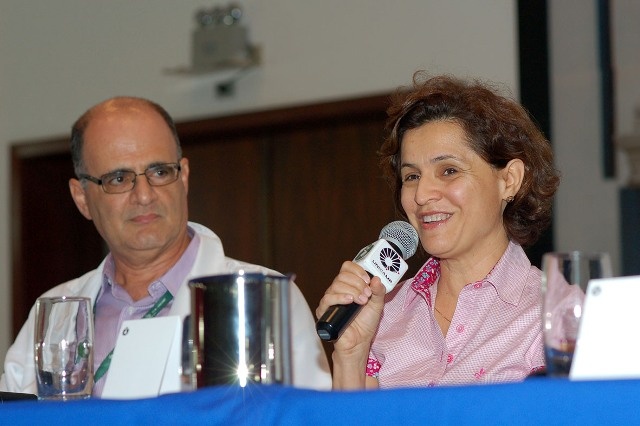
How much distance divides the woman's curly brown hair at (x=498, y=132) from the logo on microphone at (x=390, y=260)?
464 millimetres

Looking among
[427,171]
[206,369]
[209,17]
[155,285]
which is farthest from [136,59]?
[206,369]

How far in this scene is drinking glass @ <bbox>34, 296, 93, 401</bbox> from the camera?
1676 mm

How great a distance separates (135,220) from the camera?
279 centimetres

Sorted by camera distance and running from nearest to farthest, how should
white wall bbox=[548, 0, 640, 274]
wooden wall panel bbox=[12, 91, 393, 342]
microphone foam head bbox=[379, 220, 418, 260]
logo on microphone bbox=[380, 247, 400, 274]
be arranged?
logo on microphone bbox=[380, 247, 400, 274] < microphone foam head bbox=[379, 220, 418, 260] < white wall bbox=[548, 0, 640, 274] < wooden wall panel bbox=[12, 91, 393, 342]

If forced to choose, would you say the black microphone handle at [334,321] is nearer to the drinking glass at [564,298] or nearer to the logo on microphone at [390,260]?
the logo on microphone at [390,260]

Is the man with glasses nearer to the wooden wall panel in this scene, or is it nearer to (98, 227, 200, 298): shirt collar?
(98, 227, 200, 298): shirt collar

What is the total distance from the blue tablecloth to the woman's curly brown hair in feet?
3.69

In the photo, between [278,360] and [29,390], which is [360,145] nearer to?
[29,390]

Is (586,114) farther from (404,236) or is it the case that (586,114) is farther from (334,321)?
(334,321)

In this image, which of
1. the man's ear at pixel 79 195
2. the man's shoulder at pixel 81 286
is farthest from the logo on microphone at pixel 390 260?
the man's ear at pixel 79 195

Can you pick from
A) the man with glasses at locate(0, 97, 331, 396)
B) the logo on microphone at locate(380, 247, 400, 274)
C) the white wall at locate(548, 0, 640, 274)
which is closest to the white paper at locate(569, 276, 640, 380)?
the logo on microphone at locate(380, 247, 400, 274)

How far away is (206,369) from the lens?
1.30 m

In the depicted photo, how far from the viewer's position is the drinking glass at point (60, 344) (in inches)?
66.0

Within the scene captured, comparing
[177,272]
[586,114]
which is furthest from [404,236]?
[586,114]
